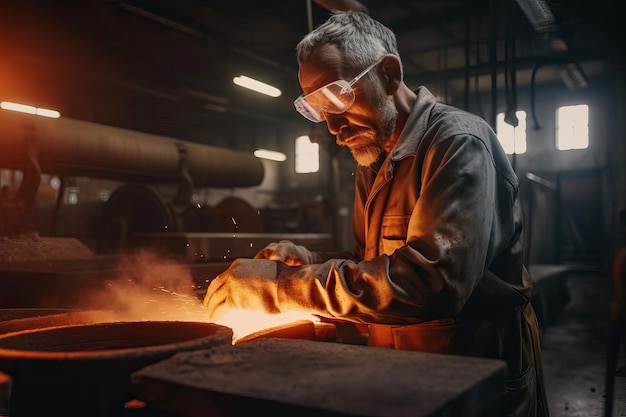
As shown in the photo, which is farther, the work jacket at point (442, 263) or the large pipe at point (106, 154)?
the large pipe at point (106, 154)

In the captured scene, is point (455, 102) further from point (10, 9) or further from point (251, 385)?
point (251, 385)

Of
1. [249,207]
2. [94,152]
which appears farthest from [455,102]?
[94,152]

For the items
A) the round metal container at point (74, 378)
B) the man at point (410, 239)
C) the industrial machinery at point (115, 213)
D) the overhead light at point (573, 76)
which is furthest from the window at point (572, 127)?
the round metal container at point (74, 378)

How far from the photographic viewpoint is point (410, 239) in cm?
165

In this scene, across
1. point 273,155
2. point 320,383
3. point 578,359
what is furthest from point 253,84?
point 320,383

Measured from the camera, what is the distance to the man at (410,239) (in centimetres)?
159

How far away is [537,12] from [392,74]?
3.05 meters

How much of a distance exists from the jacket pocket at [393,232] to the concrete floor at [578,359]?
8.80 feet

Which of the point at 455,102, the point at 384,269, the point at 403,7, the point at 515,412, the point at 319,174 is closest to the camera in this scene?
the point at 384,269

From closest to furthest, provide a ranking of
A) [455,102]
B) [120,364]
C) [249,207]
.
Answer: [120,364], [249,207], [455,102]

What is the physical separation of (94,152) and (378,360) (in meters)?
5.11

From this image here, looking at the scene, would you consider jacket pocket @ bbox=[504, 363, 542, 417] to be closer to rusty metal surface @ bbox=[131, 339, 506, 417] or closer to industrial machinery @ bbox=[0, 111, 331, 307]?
rusty metal surface @ bbox=[131, 339, 506, 417]

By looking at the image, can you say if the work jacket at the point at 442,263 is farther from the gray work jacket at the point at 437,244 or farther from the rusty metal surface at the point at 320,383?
the rusty metal surface at the point at 320,383

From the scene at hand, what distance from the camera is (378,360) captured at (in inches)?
50.0
